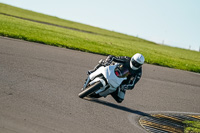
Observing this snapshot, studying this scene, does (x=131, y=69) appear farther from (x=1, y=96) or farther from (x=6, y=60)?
(x=6, y=60)

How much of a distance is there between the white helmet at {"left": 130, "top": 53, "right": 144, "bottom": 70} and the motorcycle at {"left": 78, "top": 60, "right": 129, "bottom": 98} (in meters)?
0.23

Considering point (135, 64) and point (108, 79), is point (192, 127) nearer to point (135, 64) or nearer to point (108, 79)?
point (135, 64)

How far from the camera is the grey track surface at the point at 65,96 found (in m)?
6.99

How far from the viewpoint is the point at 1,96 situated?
8.02 metres

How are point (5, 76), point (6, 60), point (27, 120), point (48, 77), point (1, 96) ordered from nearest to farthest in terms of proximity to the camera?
point (27, 120) < point (1, 96) < point (5, 76) < point (48, 77) < point (6, 60)

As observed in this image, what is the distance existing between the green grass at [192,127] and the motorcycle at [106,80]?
1880mm

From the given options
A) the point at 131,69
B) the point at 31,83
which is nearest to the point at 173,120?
the point at 131,69

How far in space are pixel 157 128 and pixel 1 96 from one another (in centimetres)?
343

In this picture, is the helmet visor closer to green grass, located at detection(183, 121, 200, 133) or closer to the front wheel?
the front wheel

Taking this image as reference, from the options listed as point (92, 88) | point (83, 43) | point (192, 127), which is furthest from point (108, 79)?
point (83, 43)

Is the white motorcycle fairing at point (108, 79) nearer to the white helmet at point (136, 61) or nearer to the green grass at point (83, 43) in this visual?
the white helmet at point (136, 61)

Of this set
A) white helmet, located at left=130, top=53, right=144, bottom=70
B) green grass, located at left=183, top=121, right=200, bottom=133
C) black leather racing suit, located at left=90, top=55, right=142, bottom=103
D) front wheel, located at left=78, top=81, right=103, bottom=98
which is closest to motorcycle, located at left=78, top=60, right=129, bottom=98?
front wheel, located at left=78, top=81, right=103, bottom=98

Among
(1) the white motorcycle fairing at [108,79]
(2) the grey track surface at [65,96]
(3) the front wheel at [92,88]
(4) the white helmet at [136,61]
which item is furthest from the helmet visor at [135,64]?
(2) the grey track surface at [65,96]

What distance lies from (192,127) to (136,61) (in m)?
2.04
